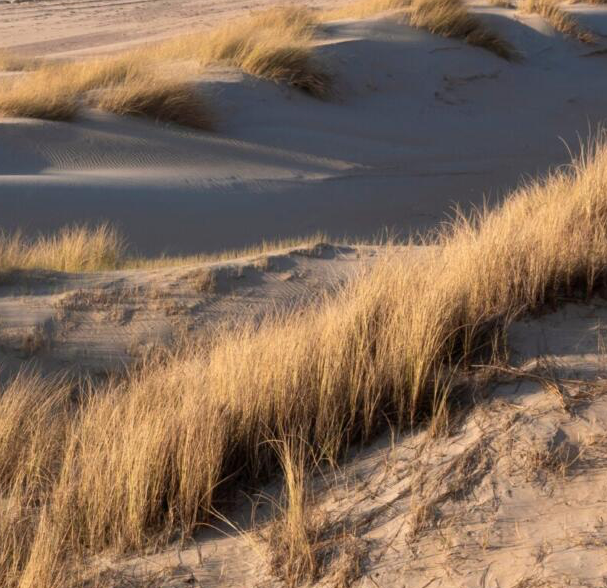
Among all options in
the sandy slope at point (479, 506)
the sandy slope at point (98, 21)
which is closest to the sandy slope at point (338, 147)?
→ the sandy slope at point (479, 506)

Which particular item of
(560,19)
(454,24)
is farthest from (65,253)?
(560,19)

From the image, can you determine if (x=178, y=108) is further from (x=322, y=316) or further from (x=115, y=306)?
(x=322, y=316)

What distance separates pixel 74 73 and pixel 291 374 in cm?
1240

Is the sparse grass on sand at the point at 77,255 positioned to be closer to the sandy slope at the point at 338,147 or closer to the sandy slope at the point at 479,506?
the sandy slope at the point at 338,147

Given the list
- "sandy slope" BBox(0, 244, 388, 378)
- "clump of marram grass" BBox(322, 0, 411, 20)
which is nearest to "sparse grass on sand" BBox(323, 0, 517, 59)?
"clump of marram grass" BBox(322, 0, 411, 20)

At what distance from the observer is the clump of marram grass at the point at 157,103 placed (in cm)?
1491

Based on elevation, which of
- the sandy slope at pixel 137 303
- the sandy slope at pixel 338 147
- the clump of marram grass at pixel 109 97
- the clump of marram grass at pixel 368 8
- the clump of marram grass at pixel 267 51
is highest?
the clump of marram grass at pixel 368 8

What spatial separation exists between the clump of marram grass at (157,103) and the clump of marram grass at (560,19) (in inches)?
327

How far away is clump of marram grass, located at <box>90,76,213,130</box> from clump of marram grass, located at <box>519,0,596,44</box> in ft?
27.3

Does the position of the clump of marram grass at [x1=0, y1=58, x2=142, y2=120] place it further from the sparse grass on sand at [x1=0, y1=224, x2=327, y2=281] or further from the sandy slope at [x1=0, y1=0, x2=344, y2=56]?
the sandy slope at [x1=0, y1=0, x2=344, y2=56]

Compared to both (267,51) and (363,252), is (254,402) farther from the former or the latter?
(267,51)

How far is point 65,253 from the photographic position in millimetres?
9477

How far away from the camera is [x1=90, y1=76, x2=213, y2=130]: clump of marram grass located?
48.9 ft

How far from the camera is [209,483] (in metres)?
4.13
